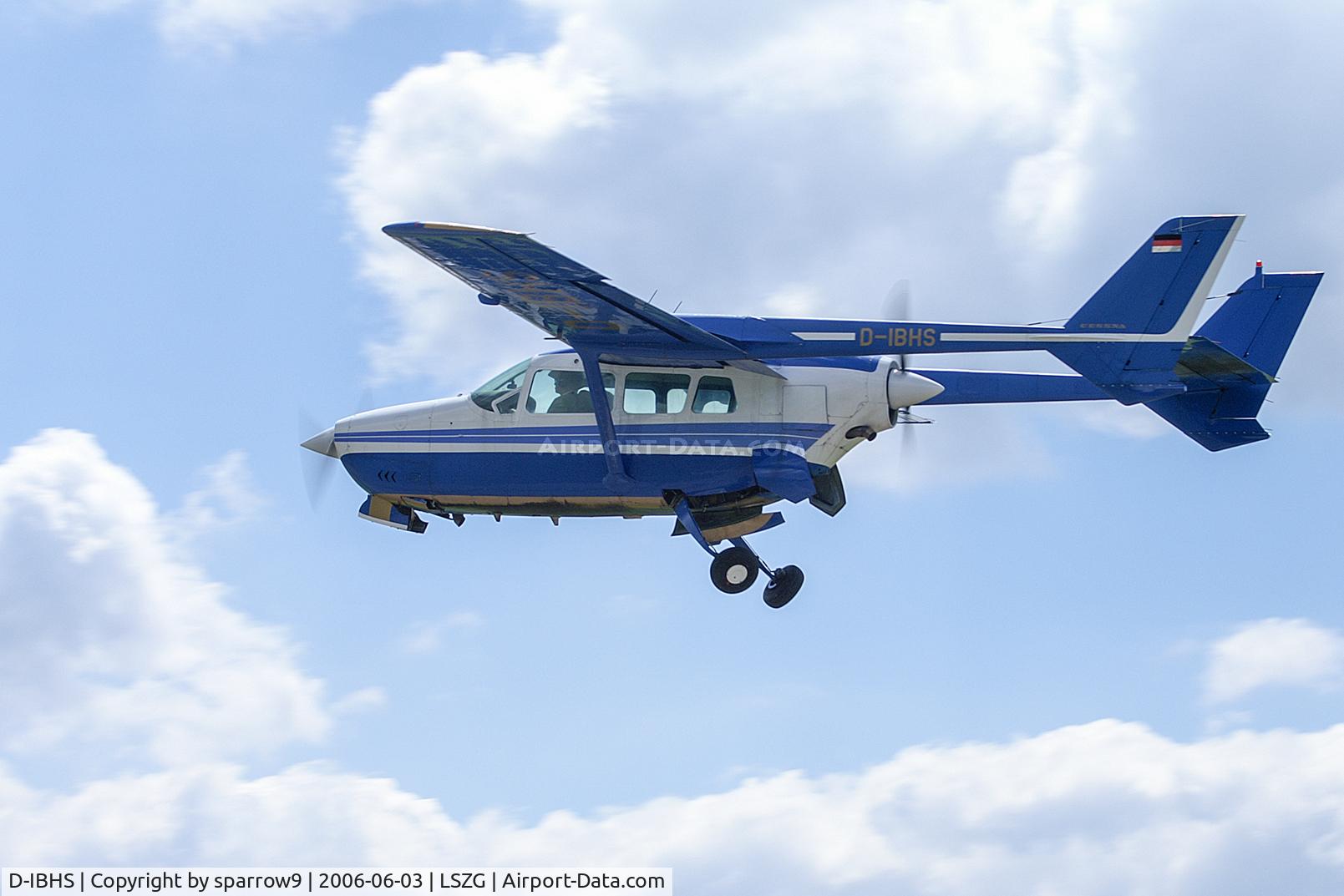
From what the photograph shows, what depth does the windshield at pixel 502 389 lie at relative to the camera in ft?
99.5

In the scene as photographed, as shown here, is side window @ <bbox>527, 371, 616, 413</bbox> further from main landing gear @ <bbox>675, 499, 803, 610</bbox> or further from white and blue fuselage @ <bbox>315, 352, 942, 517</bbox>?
main landing gear @ <bbox>675, 499, 803, 610</bbox>

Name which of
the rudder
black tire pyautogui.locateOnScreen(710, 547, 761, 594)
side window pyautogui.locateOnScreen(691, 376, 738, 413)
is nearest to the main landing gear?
black tire pyautogui.locateOnScreen(710, 547, 761, 594)

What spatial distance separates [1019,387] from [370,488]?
10690 millimetres

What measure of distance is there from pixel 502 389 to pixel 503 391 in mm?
35

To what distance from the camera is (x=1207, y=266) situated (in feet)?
88.5

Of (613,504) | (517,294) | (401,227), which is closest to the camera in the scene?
(401,227)

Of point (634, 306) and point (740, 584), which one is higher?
point (634, 306)

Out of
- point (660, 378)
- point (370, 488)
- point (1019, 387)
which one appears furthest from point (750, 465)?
point (370, 488)

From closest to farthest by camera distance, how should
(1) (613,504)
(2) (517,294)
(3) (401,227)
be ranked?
(3) (401,227), (2) (517,294), (1) (613,504)

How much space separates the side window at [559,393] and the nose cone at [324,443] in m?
3.67

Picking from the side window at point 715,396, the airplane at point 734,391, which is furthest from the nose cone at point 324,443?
the side window at point 715,396

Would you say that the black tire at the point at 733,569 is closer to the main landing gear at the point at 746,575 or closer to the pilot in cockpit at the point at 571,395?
the main landing gear at the point at 746,575

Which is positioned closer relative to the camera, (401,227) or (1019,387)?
(401,227)

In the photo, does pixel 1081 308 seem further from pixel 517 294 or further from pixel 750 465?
pixel 517 294
